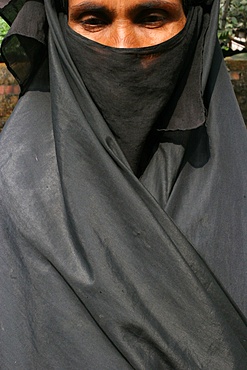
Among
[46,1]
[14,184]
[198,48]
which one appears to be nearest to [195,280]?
[14,184]

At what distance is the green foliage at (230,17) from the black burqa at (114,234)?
4.92m

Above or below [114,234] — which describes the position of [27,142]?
above

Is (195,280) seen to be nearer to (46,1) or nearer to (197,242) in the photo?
(197,242)

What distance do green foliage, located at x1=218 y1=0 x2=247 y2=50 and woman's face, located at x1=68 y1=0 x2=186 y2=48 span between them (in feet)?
16.1

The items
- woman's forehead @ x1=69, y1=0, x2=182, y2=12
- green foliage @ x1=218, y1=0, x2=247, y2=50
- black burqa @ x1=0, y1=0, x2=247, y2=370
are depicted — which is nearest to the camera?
black burqa @ x1=0, y1=0, x2=247, y2=370

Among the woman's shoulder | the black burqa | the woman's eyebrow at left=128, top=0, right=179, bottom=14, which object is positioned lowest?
the black burqa

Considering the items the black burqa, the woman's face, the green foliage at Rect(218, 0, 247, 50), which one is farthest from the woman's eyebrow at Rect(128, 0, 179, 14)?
the green foliage at Rect(218, 0, 247, 50)

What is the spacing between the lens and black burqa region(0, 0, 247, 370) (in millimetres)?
2119

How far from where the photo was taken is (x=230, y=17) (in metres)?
7.60

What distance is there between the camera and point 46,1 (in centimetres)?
241

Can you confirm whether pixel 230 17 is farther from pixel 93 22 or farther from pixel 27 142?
pixel 27 142

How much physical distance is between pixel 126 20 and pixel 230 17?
18.0ft

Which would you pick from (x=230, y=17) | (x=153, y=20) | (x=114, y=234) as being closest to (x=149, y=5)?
(x=153, y=20)

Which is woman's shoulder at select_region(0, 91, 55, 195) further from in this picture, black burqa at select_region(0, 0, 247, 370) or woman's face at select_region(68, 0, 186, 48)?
woman's face at select_region(68, 0, 186, 48)
